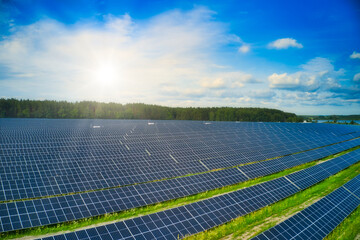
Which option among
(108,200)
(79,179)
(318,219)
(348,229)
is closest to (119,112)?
(79,179)

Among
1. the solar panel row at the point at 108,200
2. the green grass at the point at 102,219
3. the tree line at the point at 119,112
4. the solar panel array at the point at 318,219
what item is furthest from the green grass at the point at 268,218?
the tree line at the point at 119,112

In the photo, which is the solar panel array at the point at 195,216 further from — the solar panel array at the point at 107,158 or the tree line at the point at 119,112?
the tree line at the point at 119,112

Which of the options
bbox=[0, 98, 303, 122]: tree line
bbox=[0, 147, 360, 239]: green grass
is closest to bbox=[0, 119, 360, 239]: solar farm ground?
bbox=[0, 147, 360, 239]: green grass

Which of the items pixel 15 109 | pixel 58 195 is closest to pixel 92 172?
pixel 58 195

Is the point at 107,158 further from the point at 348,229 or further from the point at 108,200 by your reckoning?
the point at 348,229

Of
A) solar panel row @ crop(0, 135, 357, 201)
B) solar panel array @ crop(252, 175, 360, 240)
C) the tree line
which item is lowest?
solar panel array @ crop(252, 175, 360, 240)

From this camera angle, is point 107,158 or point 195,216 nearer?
point 195,216

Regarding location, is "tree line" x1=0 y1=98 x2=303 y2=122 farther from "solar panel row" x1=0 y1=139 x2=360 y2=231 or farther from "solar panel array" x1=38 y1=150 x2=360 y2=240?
"solar panel array" x1=38 y1=150 x2=360 y2=240
